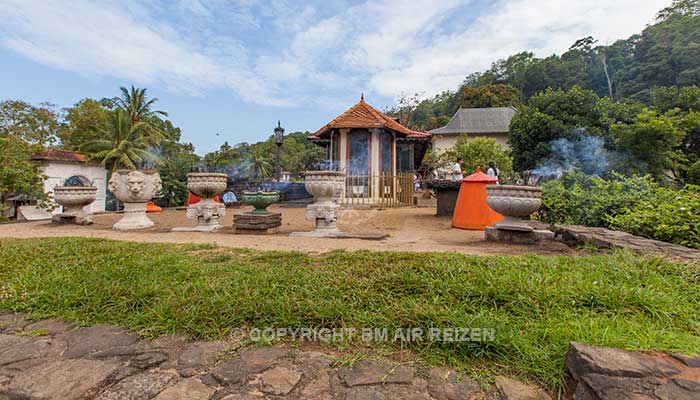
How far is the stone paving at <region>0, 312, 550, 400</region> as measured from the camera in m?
1.29

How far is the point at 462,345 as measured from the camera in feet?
5.11

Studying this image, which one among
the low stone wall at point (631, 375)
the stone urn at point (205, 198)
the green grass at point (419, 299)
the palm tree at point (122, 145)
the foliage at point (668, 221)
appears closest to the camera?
the low stone wall at point (631, 375)

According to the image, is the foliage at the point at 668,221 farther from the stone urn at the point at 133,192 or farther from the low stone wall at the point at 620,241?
the stone urn at the point at 133,192

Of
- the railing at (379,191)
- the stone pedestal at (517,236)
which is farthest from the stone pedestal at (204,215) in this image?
the railing at (379,191)

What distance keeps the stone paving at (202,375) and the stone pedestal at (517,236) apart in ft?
11.9

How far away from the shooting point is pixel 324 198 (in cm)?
580

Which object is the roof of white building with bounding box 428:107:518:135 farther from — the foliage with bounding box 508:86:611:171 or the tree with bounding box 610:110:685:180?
the tree with bounding box 610:110:685:180

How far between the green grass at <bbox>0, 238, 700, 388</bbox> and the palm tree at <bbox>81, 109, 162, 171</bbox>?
19.2 m

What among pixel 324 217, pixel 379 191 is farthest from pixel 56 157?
pixel 324 217

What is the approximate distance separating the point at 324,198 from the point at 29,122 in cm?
2451

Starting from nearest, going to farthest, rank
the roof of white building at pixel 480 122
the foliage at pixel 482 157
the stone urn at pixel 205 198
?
the stone urn at pixel 205 198
the foliage at pixel 482 157
the roof of white building at pixel 480 122

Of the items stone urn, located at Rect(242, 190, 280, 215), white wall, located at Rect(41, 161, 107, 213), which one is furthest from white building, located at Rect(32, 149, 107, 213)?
stone urn, located at Rect(242, 190, 280, 215)

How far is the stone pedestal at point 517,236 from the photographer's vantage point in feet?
14.5

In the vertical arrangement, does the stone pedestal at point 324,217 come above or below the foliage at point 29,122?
below
